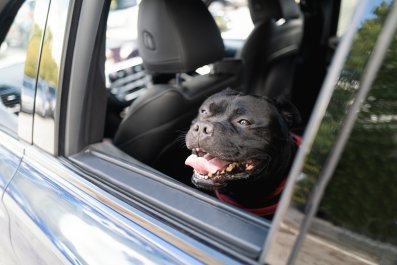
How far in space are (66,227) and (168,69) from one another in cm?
124

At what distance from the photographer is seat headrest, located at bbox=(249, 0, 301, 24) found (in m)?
3.75

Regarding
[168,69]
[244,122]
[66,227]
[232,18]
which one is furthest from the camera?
[232,18]

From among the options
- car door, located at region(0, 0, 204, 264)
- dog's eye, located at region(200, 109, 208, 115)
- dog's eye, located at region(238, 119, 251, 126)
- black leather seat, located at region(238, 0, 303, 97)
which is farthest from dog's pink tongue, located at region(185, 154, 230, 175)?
black leather seat, located at region(238, 0, 303, 97)

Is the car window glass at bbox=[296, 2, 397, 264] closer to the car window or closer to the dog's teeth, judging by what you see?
the car window

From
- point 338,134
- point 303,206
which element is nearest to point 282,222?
point 303,206

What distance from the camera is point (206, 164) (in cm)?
186

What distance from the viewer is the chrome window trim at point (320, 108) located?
80 cm

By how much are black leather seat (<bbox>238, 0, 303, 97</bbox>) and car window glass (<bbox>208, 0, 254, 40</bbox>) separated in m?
0.42

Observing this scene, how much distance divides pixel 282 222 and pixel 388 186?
24cm

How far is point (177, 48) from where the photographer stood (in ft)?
7.48

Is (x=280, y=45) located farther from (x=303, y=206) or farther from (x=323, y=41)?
(x=303, y=206)

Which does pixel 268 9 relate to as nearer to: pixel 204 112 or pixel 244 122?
pixel 204 112

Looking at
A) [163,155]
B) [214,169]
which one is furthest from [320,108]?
[163,155]

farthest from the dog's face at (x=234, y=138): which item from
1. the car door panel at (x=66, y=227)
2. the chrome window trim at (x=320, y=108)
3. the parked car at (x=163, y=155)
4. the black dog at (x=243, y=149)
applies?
the chrome window trim at (x=320, y=108)
